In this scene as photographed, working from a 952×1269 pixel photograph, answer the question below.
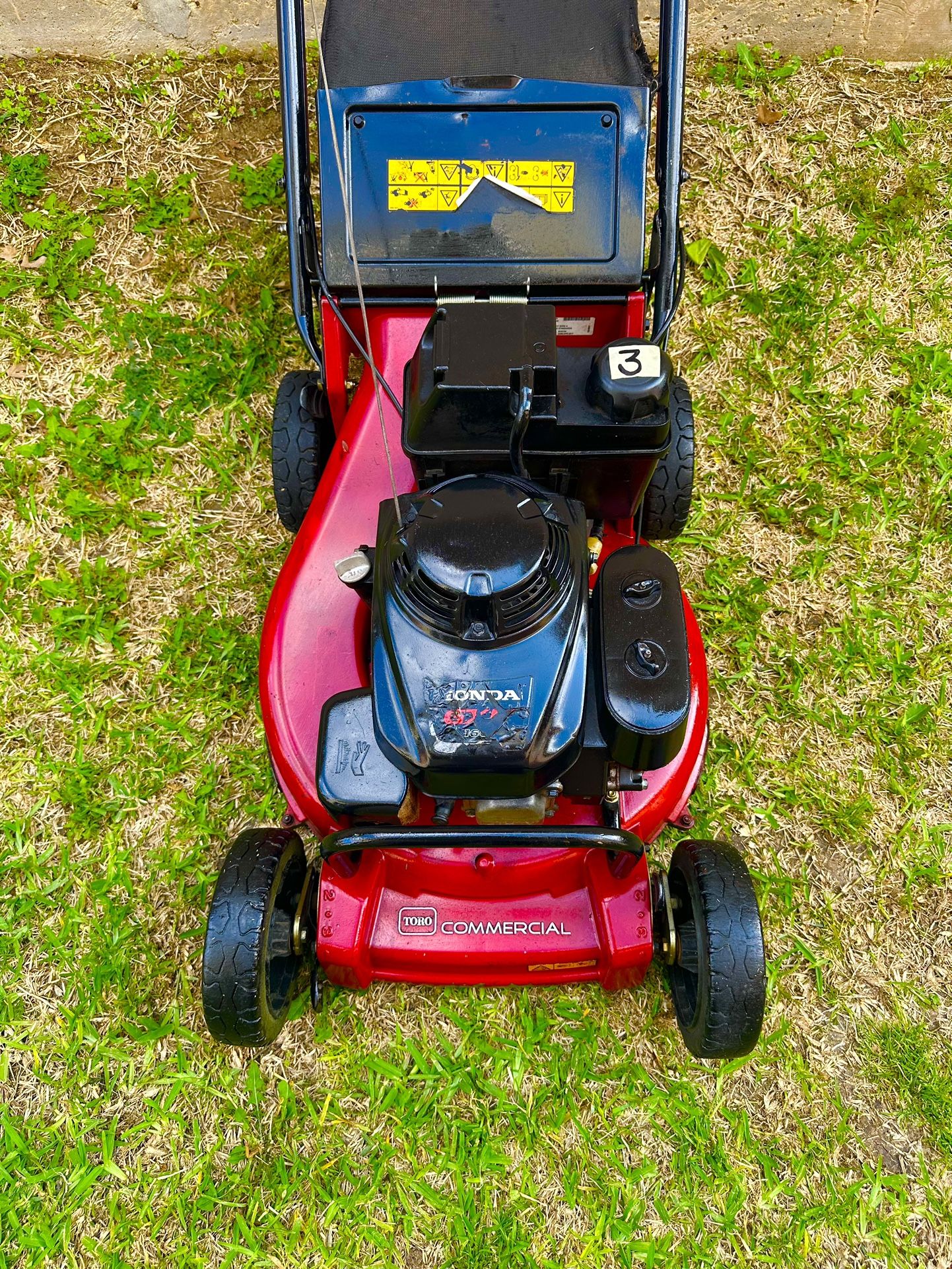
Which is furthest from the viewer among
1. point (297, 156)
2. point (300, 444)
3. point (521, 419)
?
point (300, 444)

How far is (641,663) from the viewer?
159 centimetres

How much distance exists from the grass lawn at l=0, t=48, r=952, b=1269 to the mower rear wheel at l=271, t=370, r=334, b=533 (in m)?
0.32

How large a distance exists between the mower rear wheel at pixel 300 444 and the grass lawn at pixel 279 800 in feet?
1.05

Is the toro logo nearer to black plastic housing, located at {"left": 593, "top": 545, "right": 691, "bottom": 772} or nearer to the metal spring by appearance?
black plastic housing, located at {"left": 593, "top": 545, "right": 691, "bottom": 772}

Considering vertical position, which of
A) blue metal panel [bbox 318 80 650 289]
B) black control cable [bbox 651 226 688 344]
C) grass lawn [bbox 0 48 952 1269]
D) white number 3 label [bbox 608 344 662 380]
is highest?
blue metal panel [bbox 318 80 650 289]

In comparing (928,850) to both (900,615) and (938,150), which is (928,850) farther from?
(938,150)

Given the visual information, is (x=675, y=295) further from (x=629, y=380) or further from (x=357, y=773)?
(x=357, y=773)

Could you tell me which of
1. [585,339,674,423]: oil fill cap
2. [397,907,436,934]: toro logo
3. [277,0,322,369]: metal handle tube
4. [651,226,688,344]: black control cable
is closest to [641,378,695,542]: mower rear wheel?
[651,226,688,344]: black control cable

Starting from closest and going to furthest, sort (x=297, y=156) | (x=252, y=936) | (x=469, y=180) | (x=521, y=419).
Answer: (x=521, y=419) < (x=252, y=936) < (x=469, y=180) < (x=297, y=156)

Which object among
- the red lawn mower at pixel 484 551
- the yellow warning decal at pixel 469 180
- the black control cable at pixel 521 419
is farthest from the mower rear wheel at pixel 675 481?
the black control cable at pixel 521 419

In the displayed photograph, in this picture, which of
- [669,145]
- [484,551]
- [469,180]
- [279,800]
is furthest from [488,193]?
[279,800]

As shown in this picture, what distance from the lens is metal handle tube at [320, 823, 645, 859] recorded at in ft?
5.48

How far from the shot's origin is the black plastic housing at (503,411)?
5.48ft

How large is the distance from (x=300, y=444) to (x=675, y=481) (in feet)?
3.13
